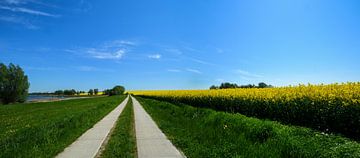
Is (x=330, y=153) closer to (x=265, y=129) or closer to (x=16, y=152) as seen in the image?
(x=265, y=129)

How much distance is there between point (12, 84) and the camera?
92.1 metres

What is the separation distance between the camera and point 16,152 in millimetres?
10680

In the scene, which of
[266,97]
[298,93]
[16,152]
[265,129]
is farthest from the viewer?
[266,97]

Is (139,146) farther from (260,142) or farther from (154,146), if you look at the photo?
(260,142)

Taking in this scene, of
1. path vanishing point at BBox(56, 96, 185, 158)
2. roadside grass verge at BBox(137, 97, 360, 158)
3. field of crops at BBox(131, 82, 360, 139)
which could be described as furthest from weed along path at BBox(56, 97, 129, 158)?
field of crops at BBox(131, 82, 360, 139)

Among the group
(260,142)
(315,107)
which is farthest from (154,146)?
(315,107)

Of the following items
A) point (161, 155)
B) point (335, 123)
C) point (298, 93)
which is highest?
point (298, 93)

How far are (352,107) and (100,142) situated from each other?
8081 millimetres

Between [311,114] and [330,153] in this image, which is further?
[311,114]

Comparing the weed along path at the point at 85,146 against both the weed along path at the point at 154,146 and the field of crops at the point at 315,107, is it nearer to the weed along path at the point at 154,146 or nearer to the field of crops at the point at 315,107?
the weed along path at the point at 154,146

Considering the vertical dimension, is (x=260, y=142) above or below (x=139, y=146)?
above

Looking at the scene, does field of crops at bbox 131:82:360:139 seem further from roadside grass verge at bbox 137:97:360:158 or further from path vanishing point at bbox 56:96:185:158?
path vanishing point at bbox 56:96:185:158

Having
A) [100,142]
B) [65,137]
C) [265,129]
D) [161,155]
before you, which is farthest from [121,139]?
[265,129]

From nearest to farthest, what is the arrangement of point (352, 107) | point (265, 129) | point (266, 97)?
point (352, 107), point (265, 129), point (266, 97)
